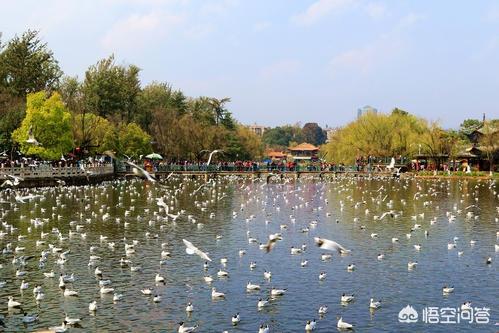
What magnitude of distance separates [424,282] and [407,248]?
6837 millimetres

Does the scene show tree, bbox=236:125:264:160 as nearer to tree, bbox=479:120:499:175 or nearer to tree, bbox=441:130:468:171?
tree, bbox=441:130:468:171

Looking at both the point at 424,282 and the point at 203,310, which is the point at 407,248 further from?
the point at 203,310

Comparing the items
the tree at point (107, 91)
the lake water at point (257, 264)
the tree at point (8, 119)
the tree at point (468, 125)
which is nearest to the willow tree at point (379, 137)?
the tree at point (468, 125)

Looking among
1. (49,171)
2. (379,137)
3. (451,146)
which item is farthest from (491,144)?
(49,171)

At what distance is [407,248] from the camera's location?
31281 millimetres

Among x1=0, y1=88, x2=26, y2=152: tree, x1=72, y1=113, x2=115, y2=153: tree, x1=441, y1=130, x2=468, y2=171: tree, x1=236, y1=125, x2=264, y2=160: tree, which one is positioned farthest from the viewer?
x1=236, y1=125, x2=264, y2=160: tree

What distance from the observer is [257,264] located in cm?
2772

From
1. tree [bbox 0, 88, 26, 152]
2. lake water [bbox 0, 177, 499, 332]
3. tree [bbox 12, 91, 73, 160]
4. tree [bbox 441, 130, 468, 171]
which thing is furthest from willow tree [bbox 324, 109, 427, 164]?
tree [bbox 0, 88, 26, 152]

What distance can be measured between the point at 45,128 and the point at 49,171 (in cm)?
521

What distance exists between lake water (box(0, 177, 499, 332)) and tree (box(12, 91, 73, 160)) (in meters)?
18.4

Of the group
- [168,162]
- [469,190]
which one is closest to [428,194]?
[469,190]

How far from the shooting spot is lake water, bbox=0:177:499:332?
66.6 feet

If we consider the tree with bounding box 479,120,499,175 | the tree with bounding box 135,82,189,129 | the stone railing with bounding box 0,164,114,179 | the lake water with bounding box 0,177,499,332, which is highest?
the tree with bounding box 135,82,189,129

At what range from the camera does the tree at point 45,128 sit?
70000 millimetres
